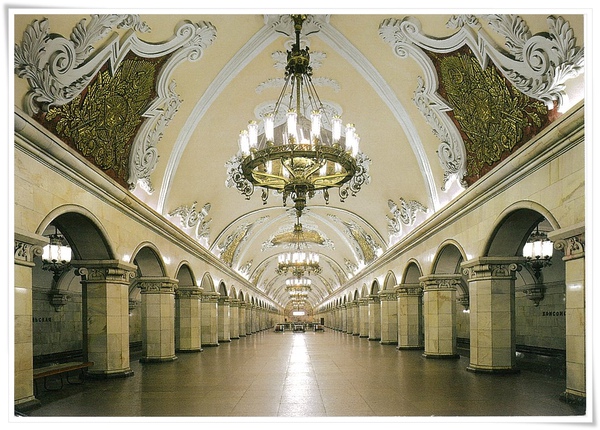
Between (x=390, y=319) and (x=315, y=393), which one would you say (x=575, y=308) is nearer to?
(x=315, y=393)

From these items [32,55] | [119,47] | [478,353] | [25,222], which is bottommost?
[478,353]

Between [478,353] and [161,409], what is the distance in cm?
630

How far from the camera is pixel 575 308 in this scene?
7.13 meters

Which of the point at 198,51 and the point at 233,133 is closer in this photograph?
the point at 198,51

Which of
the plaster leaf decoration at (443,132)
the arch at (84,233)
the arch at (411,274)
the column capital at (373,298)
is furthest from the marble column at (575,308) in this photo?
the column capital at (373,298)

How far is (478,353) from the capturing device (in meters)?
10.7

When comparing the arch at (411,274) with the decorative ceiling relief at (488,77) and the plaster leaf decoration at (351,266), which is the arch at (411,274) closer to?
the decorative ceiling relief at (488,77)

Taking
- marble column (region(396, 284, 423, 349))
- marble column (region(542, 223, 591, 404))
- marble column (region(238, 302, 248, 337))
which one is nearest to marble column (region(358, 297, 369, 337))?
marble column (region(238, 302, 248, 337))

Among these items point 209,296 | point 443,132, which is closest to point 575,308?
point 443,132

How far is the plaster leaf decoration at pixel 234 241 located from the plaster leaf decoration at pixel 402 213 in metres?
6.45

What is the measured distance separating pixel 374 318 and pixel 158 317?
478 inches
